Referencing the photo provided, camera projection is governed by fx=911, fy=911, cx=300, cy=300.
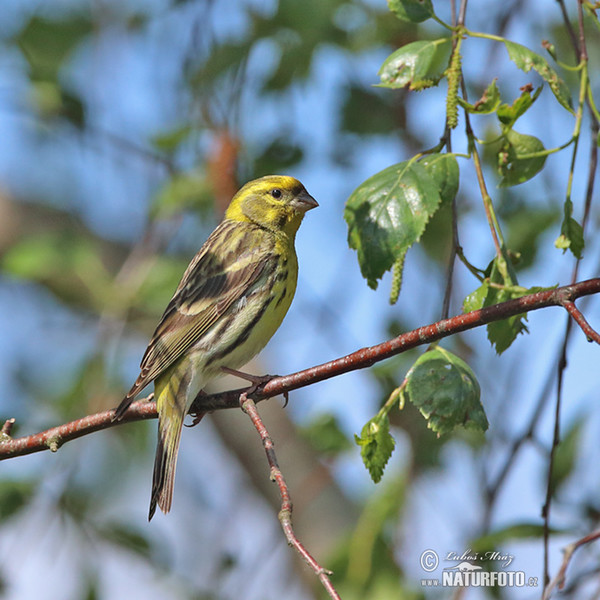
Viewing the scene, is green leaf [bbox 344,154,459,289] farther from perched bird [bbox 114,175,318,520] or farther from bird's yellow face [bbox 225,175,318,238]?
bird's yellow face [bbox 225,175,318,238]

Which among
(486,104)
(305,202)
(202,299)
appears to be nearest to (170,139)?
(305,202)

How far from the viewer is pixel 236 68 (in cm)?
486

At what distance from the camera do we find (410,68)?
287 centimetres

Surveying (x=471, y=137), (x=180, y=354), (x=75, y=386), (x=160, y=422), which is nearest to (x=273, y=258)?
(x=180, y=354)

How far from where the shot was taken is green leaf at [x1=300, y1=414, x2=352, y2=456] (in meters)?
Result: 5.19

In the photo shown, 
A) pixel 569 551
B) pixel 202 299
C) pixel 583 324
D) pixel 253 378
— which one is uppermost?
pixel 202 299

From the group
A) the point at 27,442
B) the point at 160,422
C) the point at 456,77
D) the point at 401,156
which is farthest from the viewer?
the point at 401,156

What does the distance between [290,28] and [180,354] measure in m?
1.80

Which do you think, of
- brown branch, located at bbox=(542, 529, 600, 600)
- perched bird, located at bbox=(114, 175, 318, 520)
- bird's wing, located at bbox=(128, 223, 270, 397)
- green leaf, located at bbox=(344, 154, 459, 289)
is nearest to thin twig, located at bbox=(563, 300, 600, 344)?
brown branch, located at bbox=(542, 529, 600, 600)

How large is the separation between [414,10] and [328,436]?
290 centimetres

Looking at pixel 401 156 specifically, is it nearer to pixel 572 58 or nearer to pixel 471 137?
pixel 572 58

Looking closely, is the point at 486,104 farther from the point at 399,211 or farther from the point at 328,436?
the point at 328,436

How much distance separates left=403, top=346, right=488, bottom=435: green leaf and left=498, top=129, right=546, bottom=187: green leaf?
0.67 m

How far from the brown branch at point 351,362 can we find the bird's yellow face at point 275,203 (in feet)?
4.52
